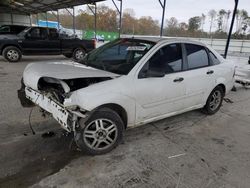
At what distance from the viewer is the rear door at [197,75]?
149 inches

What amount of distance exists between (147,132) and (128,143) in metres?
0.54

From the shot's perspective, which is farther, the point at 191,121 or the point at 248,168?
the point at 191,121

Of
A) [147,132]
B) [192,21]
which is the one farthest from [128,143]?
[192,21]

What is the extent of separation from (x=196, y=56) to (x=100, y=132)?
7.60 ft

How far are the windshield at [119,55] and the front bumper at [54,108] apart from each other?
0.97 m

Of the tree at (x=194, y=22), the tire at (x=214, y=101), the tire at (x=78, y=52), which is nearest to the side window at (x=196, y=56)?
the tire at (x=214, y=101)

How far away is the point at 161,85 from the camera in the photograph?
3314 millimetres

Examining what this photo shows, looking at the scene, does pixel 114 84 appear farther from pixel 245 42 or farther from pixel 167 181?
pixel 245 42

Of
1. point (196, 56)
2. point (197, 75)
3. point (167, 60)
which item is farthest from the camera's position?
point (196, 56)

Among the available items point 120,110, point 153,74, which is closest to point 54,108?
point 120,110

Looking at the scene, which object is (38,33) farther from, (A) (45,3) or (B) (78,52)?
(A) (45,3)

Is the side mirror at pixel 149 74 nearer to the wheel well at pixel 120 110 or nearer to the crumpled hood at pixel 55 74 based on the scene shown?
the crumpled hood at pixel 55 74

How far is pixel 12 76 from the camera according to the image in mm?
7453

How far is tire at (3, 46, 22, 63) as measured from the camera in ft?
33.4
